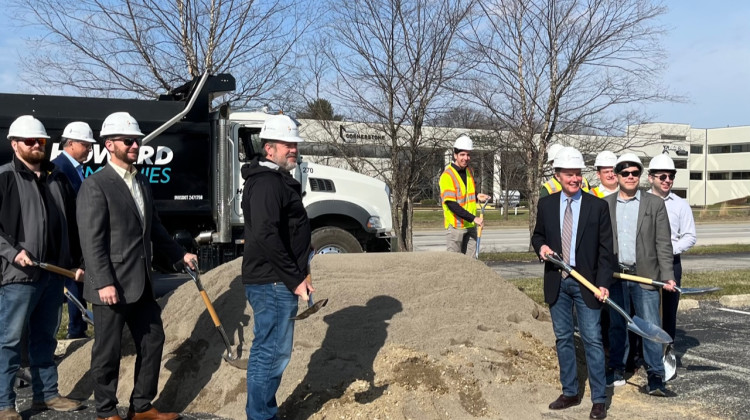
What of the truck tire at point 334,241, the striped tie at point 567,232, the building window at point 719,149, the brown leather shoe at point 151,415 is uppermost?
the building window at point 719,149

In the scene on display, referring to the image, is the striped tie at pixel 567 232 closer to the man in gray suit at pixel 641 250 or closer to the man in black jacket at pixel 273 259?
the man in gray suit at pixel 641 250

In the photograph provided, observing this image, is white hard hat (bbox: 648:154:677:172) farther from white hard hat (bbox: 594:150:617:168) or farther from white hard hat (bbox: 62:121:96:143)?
white hard hat (bbox: 62:121:96:143)

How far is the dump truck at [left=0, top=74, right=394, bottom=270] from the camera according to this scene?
36.1 feet

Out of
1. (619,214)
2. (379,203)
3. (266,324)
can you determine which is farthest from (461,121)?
(266,324)

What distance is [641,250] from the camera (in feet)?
21.1

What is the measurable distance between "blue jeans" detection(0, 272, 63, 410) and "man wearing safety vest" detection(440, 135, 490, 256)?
4.31 metres

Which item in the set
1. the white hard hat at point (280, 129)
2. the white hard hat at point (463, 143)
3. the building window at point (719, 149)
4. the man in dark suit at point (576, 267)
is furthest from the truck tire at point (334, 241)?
the building window at point (719, 149)

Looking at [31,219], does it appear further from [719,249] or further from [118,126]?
[719,249]

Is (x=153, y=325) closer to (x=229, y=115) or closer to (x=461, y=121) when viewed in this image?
(x=229, y=115)

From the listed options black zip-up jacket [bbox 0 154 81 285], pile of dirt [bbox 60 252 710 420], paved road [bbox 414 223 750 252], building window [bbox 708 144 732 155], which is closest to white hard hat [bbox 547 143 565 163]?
pile of dirt [bbox 60 252 710 420]

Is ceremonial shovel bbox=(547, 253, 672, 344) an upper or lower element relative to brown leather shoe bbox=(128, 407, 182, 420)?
upper

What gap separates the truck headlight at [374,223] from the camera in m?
11.8

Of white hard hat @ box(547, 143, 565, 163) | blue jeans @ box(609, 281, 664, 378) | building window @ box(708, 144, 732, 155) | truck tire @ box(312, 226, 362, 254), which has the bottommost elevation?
blue jeans @ box(609, 281, 664, 378)

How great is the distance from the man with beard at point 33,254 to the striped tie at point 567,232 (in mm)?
3605
